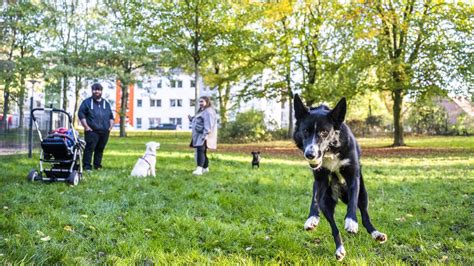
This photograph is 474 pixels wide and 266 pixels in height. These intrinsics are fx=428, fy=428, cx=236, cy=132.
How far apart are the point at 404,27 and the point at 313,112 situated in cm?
2111

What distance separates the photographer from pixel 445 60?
2194 centimetres

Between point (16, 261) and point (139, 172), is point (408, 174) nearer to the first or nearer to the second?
point (139, 172)

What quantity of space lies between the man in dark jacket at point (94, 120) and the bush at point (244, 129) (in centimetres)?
1970

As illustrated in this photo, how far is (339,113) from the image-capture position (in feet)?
10.6

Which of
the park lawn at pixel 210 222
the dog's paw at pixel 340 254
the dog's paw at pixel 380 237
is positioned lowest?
the park lawn at pixel 210 222

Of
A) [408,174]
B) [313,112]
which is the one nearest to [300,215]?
[313,112]

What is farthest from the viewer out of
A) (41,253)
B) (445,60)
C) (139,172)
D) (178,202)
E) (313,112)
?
(445,60)

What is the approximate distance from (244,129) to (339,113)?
27.4 metres

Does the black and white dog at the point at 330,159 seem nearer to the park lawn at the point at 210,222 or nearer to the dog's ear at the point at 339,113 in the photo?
the dog's ear at the point at 339,113

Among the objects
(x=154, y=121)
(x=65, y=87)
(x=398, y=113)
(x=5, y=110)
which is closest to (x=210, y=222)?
(x=5, y=110)

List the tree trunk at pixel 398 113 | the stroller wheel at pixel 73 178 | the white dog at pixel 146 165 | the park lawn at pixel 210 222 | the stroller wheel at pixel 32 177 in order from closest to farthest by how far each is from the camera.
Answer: the park lawn at pixel 210 222, the stroller wheel at pixel 73 178, the stroller wheel at pixel 32 177, the white dog at pixel 146 165, the tree trunk at pixel 398 113

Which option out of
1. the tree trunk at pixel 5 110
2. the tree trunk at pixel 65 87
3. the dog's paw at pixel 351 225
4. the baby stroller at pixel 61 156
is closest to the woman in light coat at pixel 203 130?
the baby stroller at pixel 61 156

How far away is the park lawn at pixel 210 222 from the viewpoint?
418 cm

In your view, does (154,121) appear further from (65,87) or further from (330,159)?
(330,159)
